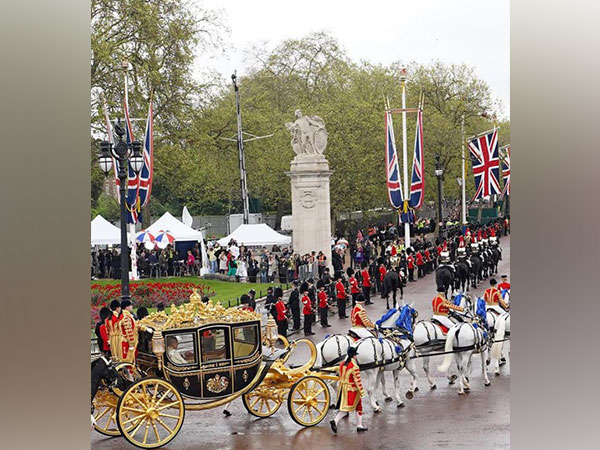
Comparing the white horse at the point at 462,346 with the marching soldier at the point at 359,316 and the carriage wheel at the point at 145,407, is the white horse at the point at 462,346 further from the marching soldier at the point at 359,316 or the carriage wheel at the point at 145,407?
the carriage wheel at the point at 145,407

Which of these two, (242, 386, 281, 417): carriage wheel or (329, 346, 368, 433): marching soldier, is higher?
(329, 346, 368, 433): marching soldier

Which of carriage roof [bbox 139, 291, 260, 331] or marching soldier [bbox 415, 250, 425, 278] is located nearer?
carriage roof [bbox 139, 291, 260, 331]

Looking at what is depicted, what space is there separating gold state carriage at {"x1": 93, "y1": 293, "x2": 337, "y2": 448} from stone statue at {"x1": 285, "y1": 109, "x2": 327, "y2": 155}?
671 inches

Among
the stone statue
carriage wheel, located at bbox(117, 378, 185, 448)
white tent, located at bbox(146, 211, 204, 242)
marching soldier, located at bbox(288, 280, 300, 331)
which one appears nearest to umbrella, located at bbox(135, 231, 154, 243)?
white tent, located at bbox(146, 211, 204, 242)

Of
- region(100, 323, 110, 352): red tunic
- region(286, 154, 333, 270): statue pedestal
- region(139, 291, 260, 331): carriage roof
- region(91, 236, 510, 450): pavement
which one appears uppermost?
region(286, 154, 333, 270): statue pedestal

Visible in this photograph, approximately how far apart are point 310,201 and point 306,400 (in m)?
16.9

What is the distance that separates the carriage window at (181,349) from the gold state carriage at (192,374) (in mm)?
13

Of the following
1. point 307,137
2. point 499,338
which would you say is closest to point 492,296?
point 499,338

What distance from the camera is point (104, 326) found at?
13.6 meters

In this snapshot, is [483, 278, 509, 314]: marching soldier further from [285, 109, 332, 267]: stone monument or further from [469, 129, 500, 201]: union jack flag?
[285, 109, 332, 267]: stone monument

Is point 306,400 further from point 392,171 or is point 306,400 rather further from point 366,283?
point 392,171

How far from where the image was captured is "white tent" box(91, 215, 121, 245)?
1061 inches
